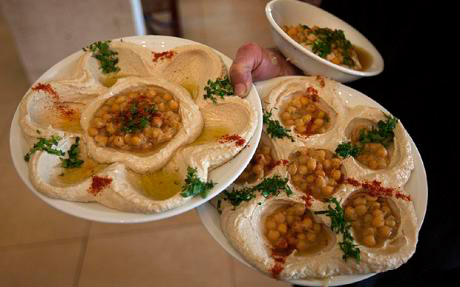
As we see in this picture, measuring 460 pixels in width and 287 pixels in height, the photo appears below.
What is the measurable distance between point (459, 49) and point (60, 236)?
3130mm

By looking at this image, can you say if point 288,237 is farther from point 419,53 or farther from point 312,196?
point 419,53

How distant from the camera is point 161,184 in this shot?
1513 millimetres

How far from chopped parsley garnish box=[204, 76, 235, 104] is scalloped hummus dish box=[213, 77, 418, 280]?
0.24 meters

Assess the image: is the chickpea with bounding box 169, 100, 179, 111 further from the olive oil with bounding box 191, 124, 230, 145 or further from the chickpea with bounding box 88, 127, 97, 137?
the chickpea with bounding box 88, 127, 97, 137

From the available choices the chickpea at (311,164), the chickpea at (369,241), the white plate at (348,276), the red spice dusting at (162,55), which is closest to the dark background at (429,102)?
the white plate at (348,276)

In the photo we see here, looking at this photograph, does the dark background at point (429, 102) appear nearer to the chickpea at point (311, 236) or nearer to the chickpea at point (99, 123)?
the chickpea at point (311, 236)

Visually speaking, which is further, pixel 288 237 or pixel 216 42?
pixel 216 42

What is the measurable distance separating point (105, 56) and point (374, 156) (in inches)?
57.5

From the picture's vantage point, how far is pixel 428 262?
64.8 inches

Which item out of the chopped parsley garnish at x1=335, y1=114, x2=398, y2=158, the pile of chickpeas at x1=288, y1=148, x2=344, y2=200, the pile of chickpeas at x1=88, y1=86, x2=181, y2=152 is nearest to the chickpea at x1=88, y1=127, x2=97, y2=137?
the pile of chickpeas at x1=88, y1=86, x2=181, y2=152

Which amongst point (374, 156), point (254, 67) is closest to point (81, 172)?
point (254, 67)

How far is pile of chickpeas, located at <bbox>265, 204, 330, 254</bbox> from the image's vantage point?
4.94 feet

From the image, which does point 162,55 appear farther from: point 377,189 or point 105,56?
point 377,189

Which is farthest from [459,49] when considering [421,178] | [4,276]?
[4,276]
